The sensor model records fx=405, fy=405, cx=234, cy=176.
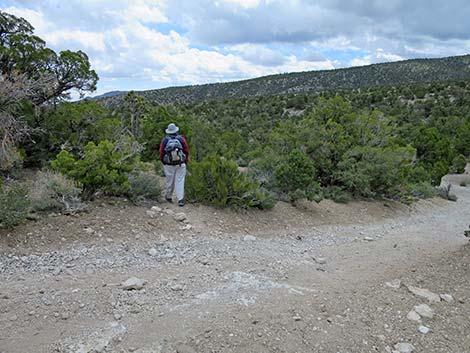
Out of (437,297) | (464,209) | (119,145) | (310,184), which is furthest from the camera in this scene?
(464,209)

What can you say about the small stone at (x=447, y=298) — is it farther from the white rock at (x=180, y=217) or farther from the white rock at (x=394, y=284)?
the white rock at (x=180, y=217)

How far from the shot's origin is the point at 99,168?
791 cm

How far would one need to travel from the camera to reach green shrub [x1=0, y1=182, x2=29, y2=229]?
6.10 metres

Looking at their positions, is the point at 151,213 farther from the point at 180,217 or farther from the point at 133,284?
the point at 133,284

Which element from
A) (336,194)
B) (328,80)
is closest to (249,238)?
(336,194)

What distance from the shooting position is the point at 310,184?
1080 cm

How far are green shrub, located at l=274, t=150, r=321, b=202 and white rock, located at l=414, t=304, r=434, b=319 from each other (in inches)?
210

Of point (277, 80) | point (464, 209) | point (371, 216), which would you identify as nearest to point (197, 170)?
point (371, 216)

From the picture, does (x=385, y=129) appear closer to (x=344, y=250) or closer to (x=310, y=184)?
(x=310, y=184)

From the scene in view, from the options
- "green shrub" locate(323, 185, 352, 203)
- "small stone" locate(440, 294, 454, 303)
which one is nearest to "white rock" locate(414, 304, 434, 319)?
"small stone" locate(440, 294, 454, 303)

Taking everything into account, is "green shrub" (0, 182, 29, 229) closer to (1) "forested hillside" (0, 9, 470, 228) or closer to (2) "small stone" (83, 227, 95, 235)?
(1) "forested hillside" (0, 9, 470, 228)

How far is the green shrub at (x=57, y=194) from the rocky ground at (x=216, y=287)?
0.35 meters

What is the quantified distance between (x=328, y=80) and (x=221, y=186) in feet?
169

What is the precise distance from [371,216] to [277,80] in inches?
2031
